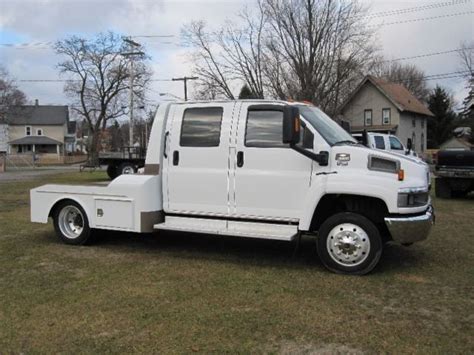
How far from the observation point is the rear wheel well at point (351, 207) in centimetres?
677

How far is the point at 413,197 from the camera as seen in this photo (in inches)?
255

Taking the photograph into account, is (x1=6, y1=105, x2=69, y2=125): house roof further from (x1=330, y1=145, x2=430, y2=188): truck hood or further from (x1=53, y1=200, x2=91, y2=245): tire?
(x1=330, y1=145, x2=430, y2=188): truck hood

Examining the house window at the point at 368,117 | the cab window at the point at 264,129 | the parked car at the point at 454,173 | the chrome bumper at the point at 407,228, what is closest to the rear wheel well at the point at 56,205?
the cab window at the point at 264,129

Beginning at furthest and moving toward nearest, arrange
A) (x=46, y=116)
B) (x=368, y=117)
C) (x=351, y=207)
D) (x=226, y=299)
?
1. (x=46, y=116)
2. (x=368, y=117)
3. (x=351, y=207)
4. (x=226, y=299)

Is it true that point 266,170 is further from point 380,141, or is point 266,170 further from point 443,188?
point 380,141

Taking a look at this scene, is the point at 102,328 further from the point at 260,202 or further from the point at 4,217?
the point at 4,217

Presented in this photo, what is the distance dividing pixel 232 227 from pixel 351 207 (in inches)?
61.5

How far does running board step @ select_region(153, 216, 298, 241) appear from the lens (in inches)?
270

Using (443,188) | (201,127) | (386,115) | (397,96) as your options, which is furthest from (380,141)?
(397,96)

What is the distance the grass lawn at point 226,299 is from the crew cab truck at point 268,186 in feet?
1.61

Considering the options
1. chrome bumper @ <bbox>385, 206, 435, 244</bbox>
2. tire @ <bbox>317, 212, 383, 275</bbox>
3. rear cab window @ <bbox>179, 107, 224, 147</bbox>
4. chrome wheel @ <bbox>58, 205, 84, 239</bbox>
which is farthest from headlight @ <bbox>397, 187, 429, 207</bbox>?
chrome wheel @ <bbox>58, 205, 84, 239</bbox>

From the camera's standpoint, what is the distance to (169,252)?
26.3 feet

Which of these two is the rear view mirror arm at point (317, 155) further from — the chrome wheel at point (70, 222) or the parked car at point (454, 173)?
the parked car at point (454, 173)

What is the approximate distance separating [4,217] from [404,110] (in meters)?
50.1
